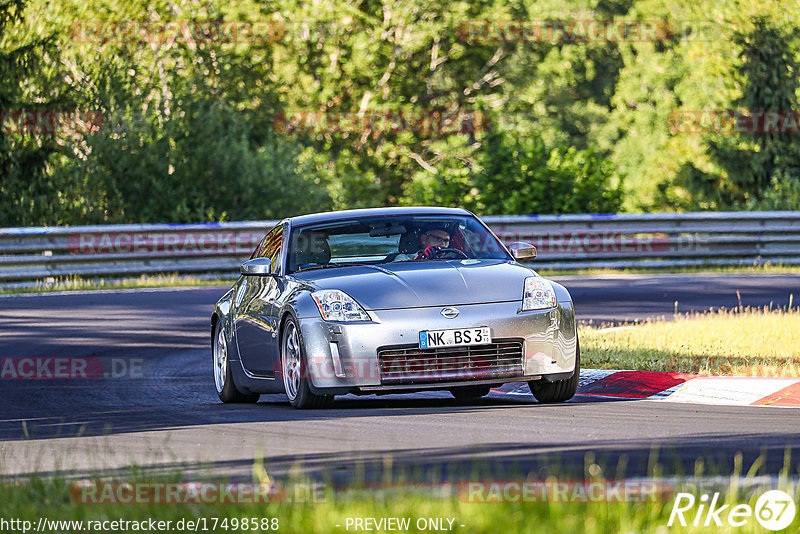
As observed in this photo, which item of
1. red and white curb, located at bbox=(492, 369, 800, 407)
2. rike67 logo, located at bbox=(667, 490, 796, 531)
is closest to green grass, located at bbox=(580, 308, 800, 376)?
red and white curb, located at bbox=(492, 369, 800, 407)

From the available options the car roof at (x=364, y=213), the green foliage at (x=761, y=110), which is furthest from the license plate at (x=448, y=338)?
the green foliage at (x=761, y=110)

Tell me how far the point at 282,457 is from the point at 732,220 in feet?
64.2

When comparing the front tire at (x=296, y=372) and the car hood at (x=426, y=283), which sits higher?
the car hood at (x=426, y=283)

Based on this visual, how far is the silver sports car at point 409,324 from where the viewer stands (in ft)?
30.6

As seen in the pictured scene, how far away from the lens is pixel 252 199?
3197 cm

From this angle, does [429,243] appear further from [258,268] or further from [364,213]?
[258,268]

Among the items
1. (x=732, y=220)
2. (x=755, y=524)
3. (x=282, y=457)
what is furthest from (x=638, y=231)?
(x=755, y=524)

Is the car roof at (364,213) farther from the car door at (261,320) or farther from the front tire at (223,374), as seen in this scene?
the front tire at (223,374)

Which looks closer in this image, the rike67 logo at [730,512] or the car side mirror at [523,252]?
the rike67 logo at [730,512]

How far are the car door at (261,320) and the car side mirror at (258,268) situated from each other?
8cm

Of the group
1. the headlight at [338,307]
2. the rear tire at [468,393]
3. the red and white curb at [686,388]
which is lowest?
the rear tire at [468,393]

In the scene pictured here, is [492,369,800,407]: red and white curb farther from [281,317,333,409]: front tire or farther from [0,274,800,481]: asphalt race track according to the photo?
[281,317,333,409]: front tire

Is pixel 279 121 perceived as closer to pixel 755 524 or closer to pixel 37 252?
pixel 37 252

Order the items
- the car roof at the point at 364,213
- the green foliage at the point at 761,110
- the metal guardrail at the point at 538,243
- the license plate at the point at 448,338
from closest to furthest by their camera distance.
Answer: the license plate at the point at 448,338 → the car roof at the point at 364,213 → the metal guardrail at the point at 538,243 → the green foliage at the point at 761,110
